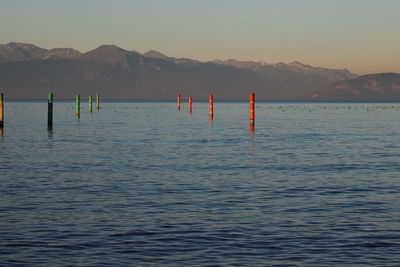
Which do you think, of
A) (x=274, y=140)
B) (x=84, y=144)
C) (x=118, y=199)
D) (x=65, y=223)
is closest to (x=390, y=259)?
(x=65, y=223)

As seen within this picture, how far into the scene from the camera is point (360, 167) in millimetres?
29391

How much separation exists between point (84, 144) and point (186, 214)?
87.5ft

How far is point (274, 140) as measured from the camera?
4809cm

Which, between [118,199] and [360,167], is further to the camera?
[360,167]

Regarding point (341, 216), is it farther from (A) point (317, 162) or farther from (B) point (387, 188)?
(A) point (317, 162)

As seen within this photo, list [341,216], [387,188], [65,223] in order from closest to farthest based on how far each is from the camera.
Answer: [65,223], [341,216], [387,188]

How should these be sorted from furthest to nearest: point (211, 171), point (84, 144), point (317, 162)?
point (84, 144) → point (317, 162) → point (211, 171)

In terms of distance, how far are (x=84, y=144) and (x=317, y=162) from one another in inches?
677

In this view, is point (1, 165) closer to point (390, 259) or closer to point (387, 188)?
point (387, 188)

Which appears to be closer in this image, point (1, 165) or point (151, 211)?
point (151, 211)

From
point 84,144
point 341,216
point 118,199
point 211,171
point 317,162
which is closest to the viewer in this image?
point 341,216

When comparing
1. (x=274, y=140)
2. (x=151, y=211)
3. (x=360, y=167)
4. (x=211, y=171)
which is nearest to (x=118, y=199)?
(x=151, y=211)

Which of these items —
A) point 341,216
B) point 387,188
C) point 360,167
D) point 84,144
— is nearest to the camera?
point 341,216

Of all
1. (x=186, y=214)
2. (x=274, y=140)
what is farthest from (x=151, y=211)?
(x=274, y=140)
